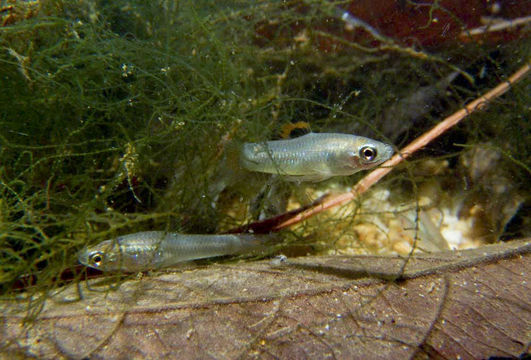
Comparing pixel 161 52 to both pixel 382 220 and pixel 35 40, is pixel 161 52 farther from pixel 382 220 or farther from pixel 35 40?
pixel 382 220

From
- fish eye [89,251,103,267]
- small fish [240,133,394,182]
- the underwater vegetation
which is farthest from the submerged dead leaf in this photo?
small fish [240,133,394,182]

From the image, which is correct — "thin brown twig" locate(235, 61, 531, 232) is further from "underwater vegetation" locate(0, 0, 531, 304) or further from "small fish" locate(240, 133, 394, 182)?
"small fish" locate(240, 133, 394, 182)

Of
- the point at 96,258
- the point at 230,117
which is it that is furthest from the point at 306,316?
the point at 230,117

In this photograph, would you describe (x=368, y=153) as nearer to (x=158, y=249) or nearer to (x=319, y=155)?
(x=319, y=155)

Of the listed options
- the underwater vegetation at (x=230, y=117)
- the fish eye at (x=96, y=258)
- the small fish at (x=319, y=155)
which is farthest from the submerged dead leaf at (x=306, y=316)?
the small fish at (x=319, y=155)

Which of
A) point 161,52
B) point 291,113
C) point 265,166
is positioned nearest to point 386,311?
point 265,166
